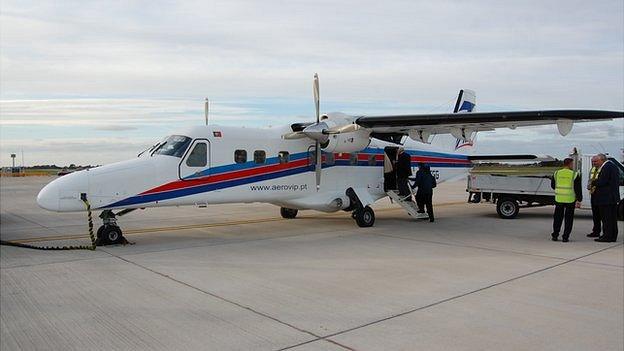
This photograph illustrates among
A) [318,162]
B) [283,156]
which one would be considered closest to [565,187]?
[318,162]

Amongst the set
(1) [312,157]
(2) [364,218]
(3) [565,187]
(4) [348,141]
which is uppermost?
(4) [348,141]

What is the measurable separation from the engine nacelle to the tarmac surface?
240 cm

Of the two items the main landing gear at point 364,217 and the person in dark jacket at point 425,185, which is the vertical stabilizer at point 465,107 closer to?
the person in dark jacket at point 425,185

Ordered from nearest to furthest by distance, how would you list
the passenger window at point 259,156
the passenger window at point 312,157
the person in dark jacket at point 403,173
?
the passenger window at point 259,156 → the passenger window at point 312,157 → the person in dark jacket at point 403,173

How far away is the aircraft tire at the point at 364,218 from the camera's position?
1359 centimetres

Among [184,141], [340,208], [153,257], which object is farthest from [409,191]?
[153,257]

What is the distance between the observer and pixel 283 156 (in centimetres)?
1305

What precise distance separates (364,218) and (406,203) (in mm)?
1935

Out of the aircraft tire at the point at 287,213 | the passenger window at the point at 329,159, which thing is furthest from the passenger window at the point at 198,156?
the aircraft tire at the point at 287,213

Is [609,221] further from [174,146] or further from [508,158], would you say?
[174,146]

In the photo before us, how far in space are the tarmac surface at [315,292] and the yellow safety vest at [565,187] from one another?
3.29 feet

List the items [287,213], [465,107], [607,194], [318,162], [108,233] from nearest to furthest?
[108,233]
[607,194]
[318,162]
[287,213]
[465,107]

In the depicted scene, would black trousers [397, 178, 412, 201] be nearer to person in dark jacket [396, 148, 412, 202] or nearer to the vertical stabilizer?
person in dark jacket [396, 148, 412, 202]

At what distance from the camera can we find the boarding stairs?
14.7 metres
